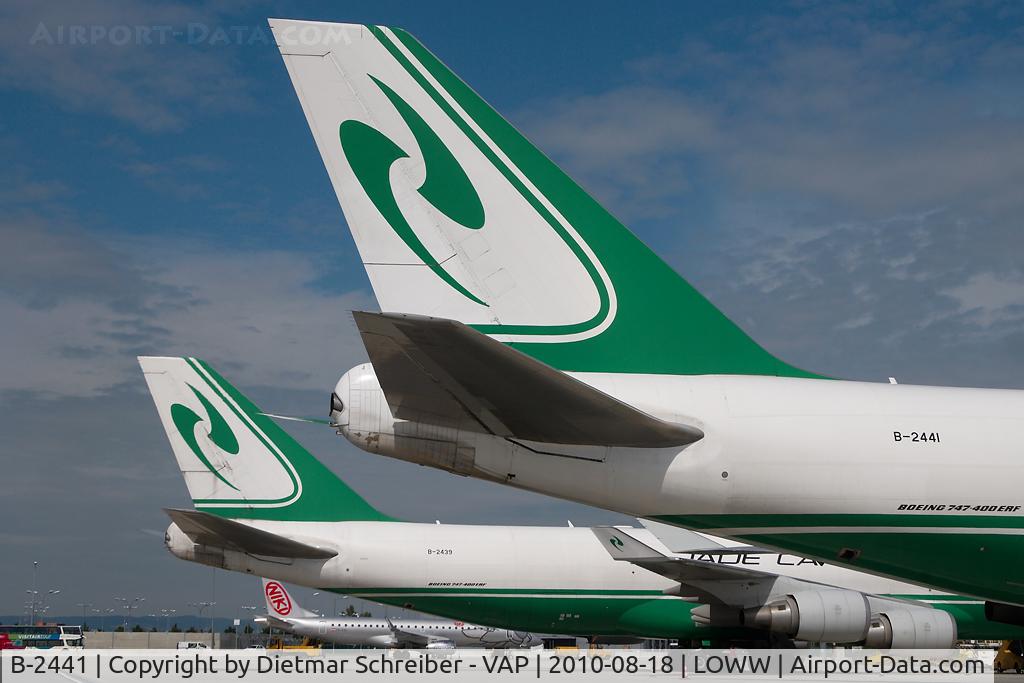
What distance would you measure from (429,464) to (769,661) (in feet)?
41.2

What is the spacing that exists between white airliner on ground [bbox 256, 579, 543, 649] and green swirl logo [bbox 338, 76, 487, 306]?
3600cm

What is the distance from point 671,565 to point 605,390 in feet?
45.3

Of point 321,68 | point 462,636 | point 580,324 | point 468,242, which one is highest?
point 321,68

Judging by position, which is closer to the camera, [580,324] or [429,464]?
[429,464]

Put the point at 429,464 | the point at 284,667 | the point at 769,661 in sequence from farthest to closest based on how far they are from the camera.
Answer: the point at 769,661 → the point at 284,667 → the point at 429,464

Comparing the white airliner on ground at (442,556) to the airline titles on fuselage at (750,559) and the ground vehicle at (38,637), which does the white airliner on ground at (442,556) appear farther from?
the ground vehicle at (38,637)

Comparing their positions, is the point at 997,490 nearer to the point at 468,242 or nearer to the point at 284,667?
the point at 468,242

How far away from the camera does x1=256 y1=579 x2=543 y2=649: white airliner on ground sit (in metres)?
43.2

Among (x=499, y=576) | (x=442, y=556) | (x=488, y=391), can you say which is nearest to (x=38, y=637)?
(x=442, y=556)

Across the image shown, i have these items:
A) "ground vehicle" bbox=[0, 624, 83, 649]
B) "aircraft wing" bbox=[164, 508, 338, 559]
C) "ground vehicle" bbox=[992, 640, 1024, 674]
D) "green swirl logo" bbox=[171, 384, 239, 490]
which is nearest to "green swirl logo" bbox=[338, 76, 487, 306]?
"ground vehicle" bbox=[992, 640, 1024, 674]

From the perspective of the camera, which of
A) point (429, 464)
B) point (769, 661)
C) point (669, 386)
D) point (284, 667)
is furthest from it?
point (769, 661)

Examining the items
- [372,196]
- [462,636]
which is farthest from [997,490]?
[462,636]

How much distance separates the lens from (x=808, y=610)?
58.1 feet

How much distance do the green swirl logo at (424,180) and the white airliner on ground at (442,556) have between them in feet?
45.0
